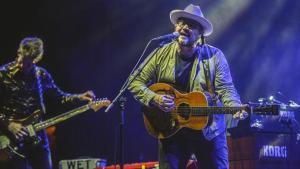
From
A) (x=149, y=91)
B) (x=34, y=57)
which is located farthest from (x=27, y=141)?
(x=149, y=91)

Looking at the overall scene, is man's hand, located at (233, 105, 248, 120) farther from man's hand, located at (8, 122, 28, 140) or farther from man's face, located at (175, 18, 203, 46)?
man's hand, located at (8, 122, 28, 140)

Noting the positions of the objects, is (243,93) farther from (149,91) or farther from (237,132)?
(149,91)

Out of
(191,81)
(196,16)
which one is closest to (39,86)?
(191,81)

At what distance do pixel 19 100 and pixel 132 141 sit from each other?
15.2 feet

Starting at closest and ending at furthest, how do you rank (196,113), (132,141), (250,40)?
(196,113), (250,40), (132,141)

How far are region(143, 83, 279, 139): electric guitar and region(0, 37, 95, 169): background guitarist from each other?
5.24 ft

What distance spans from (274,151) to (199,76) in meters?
2.93

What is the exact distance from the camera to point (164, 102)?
15.5 ft

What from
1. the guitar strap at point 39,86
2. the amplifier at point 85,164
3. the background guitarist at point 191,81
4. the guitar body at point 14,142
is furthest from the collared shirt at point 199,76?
the amplifier at point 85,164

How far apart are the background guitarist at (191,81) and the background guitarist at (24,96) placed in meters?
1.50

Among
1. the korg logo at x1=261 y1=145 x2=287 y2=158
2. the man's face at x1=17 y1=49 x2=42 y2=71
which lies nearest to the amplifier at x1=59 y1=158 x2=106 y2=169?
the man's face at x1=17 y1=49 x2=42 y2=71

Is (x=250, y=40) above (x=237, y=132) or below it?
above

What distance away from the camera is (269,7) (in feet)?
30.9

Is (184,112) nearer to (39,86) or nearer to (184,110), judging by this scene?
(184,110)
